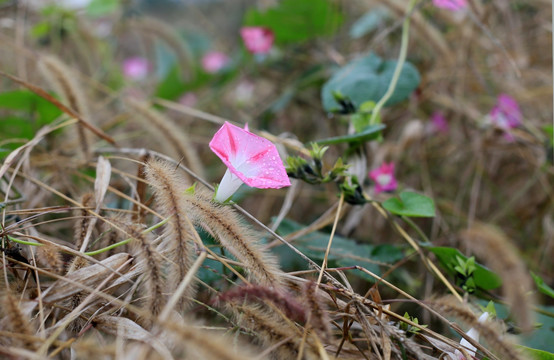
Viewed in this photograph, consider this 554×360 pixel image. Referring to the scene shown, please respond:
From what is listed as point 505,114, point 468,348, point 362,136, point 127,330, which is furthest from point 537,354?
point 505,114

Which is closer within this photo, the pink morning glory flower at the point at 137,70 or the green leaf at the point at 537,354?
the green leaf at the point at 537,354

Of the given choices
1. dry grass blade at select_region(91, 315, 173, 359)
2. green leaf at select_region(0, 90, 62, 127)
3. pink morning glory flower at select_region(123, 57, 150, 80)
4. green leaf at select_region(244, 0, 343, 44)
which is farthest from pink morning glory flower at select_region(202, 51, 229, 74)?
dry grass blade at select_region(91, 315, 173, 359)

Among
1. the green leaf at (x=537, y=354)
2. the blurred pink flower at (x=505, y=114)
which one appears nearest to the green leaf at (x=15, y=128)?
the green leaf at (x=537, y=354)

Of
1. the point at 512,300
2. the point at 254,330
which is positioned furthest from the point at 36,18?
the point at 512,300

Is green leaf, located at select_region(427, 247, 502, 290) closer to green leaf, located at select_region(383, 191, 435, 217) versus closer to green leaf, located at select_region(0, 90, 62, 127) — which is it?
green leaf, located at select_region(383, 191, 435, 217)

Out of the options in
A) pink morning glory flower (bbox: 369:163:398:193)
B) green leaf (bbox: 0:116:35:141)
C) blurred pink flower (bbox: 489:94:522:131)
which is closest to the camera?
pink morning glory flower (bbox: 369:163:398:193)

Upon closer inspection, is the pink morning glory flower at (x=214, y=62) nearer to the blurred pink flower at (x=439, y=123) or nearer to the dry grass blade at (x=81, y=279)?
the blurred pink flower at (x=439, y=123)
